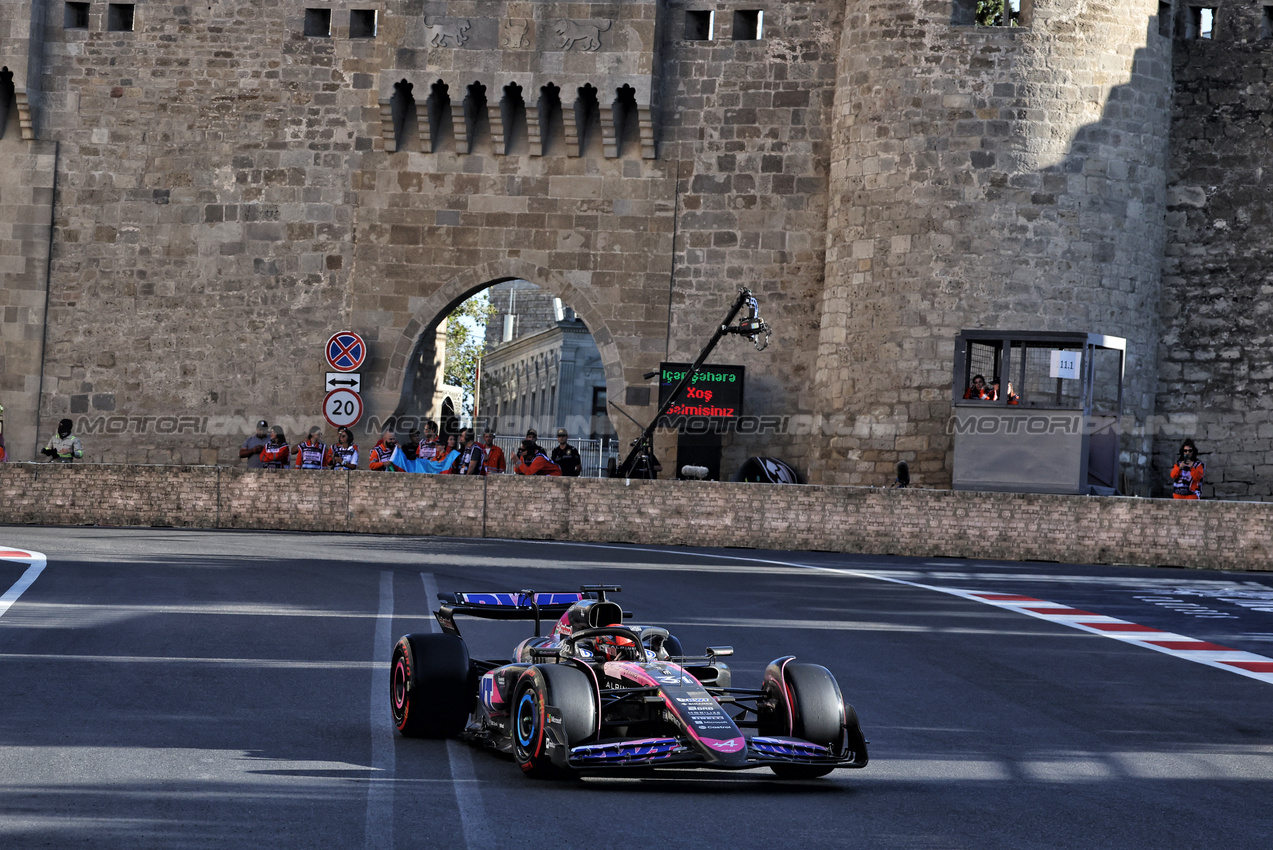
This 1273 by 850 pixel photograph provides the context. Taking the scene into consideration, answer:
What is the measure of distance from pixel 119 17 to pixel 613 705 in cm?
2737

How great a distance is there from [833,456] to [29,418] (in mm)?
14784

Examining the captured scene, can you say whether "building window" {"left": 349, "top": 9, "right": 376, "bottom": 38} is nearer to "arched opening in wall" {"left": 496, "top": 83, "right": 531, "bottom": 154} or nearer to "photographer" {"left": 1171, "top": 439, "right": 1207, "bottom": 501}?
"arched opening in wall" {"left": 496, "top": 83, "right": 531, "bottom": 154}

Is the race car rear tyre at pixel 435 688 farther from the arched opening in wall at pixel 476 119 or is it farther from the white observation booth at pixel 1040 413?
the arched opening in wall at pixel 476 119

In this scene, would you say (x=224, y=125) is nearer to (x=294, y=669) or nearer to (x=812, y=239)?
(x=812, y=239)

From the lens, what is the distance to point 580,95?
28.4 metres

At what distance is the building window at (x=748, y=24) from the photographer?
2860 cm

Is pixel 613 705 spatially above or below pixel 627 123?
below

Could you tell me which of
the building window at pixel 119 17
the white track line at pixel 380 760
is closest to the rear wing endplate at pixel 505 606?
the white track line at pixel 380 760

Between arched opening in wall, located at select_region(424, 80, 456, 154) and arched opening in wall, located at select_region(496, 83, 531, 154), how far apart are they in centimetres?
99

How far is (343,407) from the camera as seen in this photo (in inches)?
891

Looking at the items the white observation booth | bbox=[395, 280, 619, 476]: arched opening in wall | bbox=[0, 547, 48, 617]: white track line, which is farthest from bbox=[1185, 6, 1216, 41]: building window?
bbox=[395, 280, 619, 476]: arched opening in wall

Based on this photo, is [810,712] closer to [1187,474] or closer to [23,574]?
[23,574]

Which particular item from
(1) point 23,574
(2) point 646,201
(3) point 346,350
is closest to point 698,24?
(2) point 646,201

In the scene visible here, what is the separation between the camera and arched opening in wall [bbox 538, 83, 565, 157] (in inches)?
1129
